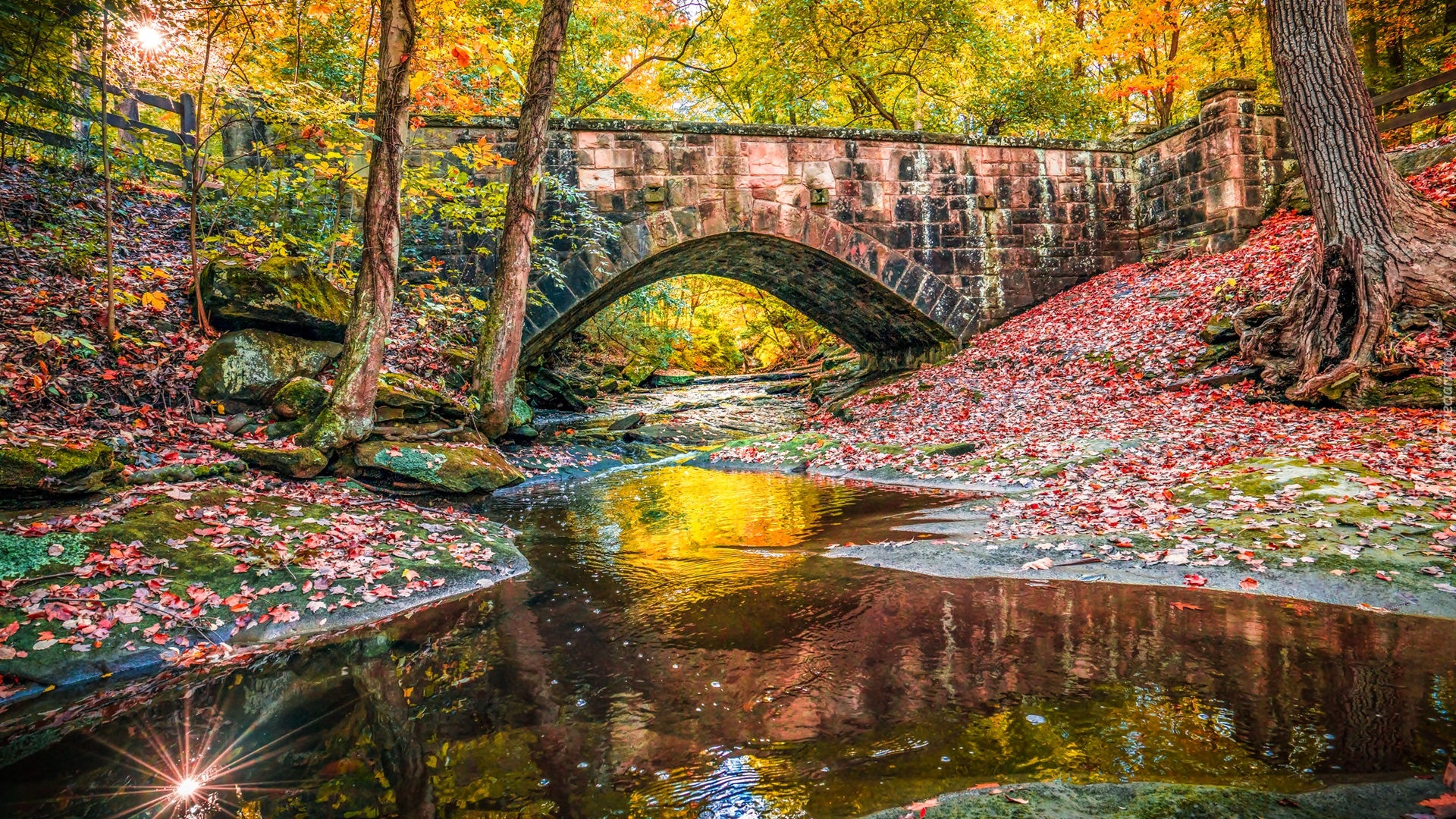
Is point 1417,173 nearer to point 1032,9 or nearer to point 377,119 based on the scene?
point 1032,9

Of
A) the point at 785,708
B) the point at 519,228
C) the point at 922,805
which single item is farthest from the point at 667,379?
the point at 922,805

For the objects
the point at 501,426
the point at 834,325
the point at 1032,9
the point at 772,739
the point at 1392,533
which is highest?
the point at 1032,9

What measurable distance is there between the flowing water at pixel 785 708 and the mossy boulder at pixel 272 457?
306cm

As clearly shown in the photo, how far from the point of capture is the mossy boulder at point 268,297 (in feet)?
24.0

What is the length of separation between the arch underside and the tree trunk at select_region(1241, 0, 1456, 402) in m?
6.25

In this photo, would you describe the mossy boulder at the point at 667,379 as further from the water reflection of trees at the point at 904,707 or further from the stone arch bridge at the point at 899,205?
the water reflection of trees at the point at 904,707

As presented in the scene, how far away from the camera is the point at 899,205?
40.3ft

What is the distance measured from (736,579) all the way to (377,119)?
558 cm

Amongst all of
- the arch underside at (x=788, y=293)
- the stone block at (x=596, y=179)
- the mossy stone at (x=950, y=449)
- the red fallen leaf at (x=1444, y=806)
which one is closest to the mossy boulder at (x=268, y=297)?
the arch underside at (x=788, y=293)

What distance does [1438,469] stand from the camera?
14.3 ft

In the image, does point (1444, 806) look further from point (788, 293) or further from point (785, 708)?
point (788, 293)

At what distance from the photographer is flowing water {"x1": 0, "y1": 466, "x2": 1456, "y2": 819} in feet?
6.77

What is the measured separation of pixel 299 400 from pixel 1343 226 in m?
10.6

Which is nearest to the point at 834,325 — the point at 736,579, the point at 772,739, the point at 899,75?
the point at 899,75
